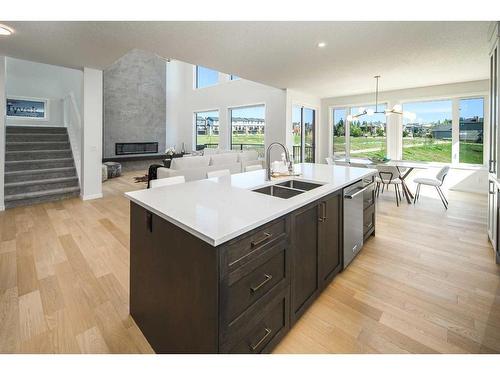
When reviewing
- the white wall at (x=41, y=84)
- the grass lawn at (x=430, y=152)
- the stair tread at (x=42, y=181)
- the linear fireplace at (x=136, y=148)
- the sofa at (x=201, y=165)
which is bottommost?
the stair tread at (x=42, y=181)

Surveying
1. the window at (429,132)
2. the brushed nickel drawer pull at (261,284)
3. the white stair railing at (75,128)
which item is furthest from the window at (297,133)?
the brushed nickel drawer pull at (261,284)

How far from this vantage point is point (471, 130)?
232 inches

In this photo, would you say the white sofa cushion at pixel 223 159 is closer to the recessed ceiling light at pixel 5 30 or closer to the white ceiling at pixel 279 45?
the white ceiling at pixel 279 45

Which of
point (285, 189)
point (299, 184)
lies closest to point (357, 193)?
point (299, 184)

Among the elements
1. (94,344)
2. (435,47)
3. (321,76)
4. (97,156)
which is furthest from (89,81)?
(435,47)

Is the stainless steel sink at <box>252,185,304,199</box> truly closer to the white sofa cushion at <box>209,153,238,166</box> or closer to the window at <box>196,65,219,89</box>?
the white sofa cushion at <box>209,153,238,166</box>

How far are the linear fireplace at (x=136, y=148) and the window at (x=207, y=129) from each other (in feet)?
5.40

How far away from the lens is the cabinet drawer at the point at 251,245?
1121mm

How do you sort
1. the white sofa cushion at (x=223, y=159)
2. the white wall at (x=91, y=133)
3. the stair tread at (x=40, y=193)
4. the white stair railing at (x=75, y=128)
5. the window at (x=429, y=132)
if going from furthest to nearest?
the window at (x=429, y=132) < the white stair railing at (x=75, y=128) < the white sofa cushion at (x=223, y=159) < the white wall at (x=91, y=133) < the stair tread at (x=40, y=193)

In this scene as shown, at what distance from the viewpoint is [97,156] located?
16.9ft
